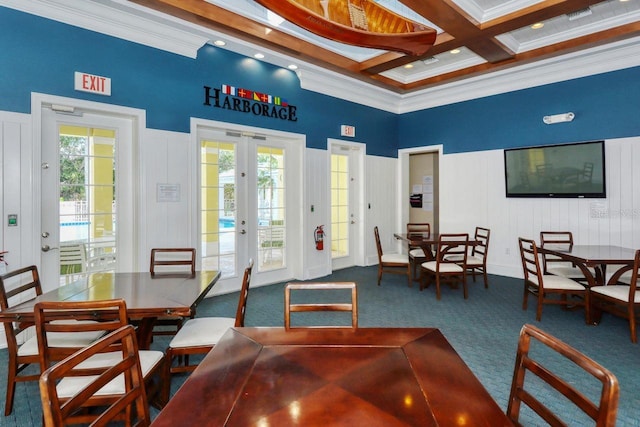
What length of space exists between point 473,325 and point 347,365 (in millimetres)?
2930

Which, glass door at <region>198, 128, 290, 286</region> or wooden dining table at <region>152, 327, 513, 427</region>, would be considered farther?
glass door at <region>198, 128, 290, 286</region>

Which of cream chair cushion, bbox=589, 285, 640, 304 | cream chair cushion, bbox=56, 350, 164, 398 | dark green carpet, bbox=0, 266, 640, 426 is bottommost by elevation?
dark green carpet, bbox=0, 266, 640, 426

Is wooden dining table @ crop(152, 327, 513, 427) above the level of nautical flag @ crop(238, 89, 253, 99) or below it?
below

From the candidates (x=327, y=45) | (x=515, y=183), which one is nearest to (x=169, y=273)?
(x=327, y=45)

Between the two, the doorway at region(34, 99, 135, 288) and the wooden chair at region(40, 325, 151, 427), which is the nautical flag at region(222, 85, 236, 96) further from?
the wooden chair at region(40, 325, 151, 427)

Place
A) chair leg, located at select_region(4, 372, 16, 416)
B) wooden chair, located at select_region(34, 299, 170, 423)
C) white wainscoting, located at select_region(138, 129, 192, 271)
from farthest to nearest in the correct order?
1. white wainscoting, located at select_region(138, 129, 192, 271)
2. chair leg, located at select_region(4, 372, 16, 416)
3. wooden chair, located at select_region(34, 299, 170, 423)

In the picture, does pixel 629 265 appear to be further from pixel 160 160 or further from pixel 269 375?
pixel 160 160

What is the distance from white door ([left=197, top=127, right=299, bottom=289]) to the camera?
195 inches

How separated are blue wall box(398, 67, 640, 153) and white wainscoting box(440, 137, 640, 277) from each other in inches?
9.7

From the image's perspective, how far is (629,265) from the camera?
3.65 metres

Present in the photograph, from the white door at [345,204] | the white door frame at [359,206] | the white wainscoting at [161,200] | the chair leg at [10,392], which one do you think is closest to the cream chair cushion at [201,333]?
the chair leg at [10,392]

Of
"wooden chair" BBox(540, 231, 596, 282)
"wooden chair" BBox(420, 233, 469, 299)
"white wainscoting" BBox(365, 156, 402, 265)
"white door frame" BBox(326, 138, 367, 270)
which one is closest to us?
"wooden chair" BBox(540, 231, 596, 282)

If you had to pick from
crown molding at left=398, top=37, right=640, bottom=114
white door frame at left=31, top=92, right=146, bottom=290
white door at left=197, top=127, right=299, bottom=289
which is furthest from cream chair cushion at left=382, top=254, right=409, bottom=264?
white door frame at left=31, top=92, right=146, bottom=290

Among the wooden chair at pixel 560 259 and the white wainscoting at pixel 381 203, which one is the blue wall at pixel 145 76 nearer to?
the white wainscoting at pixel 381 203
